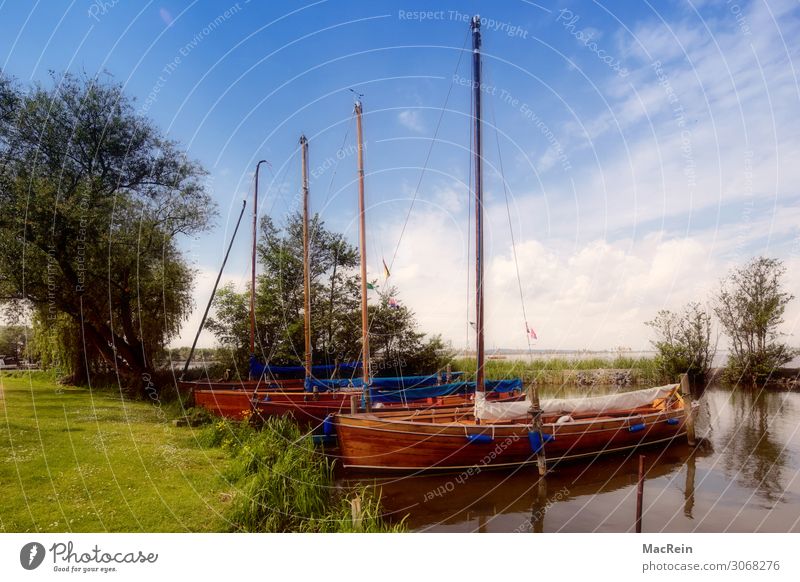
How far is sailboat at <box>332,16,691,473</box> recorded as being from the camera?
822 centimetres

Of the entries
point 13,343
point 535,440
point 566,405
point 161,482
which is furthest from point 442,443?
point 13,343

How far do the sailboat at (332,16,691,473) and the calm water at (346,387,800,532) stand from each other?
0.36m

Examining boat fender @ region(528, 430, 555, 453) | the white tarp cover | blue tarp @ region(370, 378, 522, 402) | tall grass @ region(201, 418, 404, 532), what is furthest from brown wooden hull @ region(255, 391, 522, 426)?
tall grass @ region(201, 418, 404, 532)

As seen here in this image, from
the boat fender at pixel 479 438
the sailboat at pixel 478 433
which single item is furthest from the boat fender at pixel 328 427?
the boat fender at pixel 479 438

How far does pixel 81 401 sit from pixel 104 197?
5.85m

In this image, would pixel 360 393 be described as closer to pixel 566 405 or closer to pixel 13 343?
pixel 566 405

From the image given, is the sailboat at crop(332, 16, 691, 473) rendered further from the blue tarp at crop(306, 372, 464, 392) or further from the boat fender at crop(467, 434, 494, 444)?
the blue tarp at crop(306, 372, 464, 392)

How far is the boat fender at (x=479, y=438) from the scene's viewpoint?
27.0ft

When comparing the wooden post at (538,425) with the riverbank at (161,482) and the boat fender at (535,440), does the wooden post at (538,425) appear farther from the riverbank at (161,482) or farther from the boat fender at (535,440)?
the riverbank at (161,482)

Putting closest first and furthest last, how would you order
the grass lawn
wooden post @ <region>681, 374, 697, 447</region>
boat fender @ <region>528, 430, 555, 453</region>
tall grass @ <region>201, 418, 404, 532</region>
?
the grass lawn, tall grass @ <region>201, 418, 404, 532</region>, boat fender @ <region>528, 430, 555, 453</region>, wooden post @ <region>681, 374, 697, 447</region>

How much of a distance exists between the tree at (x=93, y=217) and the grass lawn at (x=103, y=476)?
6.87 ft

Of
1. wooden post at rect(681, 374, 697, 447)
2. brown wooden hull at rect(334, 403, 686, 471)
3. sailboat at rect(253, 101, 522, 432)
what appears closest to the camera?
brown wooden hull at rect(334, 403, 686, 471)

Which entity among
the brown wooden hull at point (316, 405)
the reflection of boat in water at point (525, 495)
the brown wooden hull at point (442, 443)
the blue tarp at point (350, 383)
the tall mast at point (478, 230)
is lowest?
the reflection of boat in water at point (525, 495)
